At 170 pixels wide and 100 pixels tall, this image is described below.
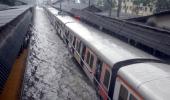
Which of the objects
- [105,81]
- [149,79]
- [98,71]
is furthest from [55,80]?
[149,79]

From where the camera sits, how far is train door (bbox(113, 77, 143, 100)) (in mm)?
6527

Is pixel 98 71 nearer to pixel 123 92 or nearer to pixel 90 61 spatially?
pixel 90 61

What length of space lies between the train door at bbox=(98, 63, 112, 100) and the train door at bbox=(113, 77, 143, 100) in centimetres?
85

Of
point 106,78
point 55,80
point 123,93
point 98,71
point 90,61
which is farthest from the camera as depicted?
point 55,80

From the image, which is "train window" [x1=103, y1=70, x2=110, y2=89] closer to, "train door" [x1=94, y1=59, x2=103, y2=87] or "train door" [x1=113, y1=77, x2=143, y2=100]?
"train door" [x1=94, y1=59, x2=103, y2=87]

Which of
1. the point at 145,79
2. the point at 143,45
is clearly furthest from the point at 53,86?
the point at 145,79

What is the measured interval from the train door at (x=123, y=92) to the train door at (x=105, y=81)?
848mm

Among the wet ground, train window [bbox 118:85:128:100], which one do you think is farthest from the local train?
the wet ground

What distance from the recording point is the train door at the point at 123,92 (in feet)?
21.4

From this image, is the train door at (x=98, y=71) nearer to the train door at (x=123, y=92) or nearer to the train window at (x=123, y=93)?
the train door at (x=123, y=92)

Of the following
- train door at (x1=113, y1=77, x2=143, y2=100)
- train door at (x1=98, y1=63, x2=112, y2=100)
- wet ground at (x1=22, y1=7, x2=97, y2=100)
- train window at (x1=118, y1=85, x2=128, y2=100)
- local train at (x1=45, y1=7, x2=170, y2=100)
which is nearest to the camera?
local train at (x1=45, y1=7, x2=170, y2=100)

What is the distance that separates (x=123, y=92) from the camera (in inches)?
282

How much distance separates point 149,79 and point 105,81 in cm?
291

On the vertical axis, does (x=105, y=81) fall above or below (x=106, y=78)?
below
